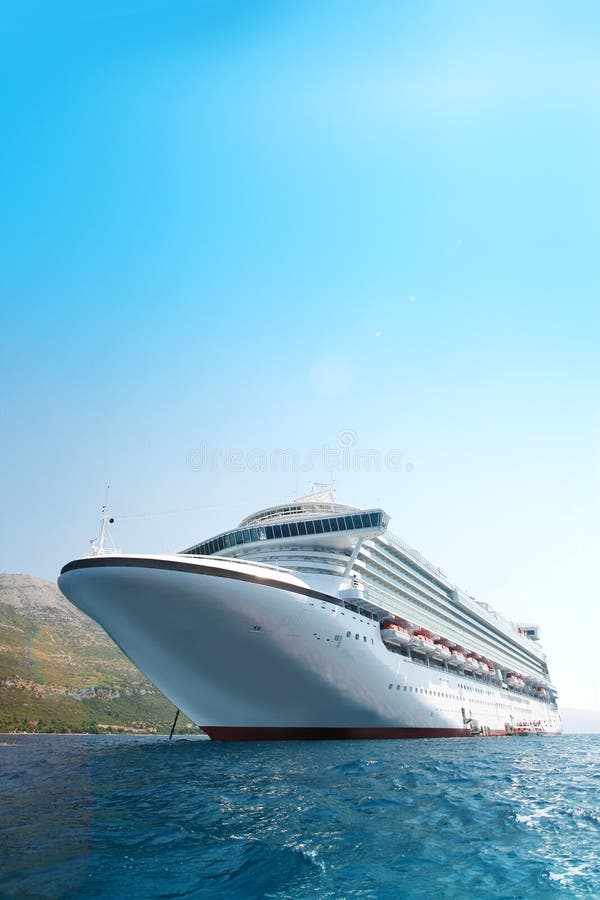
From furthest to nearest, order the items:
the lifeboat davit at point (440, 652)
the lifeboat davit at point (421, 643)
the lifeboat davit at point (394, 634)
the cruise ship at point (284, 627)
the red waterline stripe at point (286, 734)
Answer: the lifeboat davit at point (440, 652), the lifeboat davit at point (421, 643), the lifeboat davit at point (394, 634), the red waterline stripe at point (286, 734), the cruise ship at point (284, 627)

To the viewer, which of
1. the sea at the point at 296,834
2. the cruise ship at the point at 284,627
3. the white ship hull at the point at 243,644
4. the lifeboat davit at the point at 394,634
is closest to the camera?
the sea at the point at 296,834

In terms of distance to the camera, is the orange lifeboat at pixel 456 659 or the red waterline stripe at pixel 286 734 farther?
the orange lifeboat at pixel 456 659

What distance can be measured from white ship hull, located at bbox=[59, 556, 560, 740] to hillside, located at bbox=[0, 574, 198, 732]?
91.2 meters

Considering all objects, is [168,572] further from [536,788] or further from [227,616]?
[536,788]

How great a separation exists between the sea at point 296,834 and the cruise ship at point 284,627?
326 inches

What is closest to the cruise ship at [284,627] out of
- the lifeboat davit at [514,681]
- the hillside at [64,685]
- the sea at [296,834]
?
the sea at [296,834]

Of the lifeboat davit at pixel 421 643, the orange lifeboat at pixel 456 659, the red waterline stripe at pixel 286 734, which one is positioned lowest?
the red waterline stripe at pixel 286 734

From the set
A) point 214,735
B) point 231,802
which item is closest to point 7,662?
point 214,735

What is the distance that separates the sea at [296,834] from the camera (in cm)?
702

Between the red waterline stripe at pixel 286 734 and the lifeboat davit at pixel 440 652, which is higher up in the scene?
the lifeboat davit at pixel 440 652

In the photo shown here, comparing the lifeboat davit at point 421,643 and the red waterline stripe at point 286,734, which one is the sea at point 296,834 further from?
the lifeboat davit at point 421,643

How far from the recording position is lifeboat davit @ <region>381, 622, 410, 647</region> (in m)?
34.4

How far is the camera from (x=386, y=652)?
33312 millimetres

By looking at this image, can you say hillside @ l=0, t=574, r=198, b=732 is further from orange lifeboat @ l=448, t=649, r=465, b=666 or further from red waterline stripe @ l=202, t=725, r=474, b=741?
red waterline stripe @ l=202, t=725, r=474, b=741
